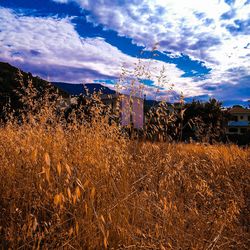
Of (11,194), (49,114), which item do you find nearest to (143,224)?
(11,194)

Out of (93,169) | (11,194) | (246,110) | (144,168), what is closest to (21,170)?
(11,194)

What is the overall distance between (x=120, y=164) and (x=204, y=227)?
117cm

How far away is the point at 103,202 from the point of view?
8.07 ft

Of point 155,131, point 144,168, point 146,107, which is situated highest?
point 146,107

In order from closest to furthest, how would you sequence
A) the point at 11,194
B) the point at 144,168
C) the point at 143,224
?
the point at 143,224 < the point at 11,194 < the point at 144,168

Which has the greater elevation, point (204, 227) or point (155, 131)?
point (155, 131)

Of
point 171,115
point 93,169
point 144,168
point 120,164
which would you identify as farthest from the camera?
point 171,115

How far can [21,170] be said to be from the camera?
2748 millimetres

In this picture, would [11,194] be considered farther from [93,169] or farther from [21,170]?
[93,169]

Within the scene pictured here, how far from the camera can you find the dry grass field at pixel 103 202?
1875 mm

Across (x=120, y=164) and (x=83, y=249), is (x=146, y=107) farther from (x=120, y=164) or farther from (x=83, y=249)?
(x=83, y=249)

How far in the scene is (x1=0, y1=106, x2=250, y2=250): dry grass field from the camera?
73.8 inches

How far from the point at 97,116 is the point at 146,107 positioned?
26.9 inches

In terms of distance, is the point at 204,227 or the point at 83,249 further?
the point at 204,227
